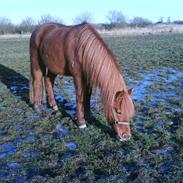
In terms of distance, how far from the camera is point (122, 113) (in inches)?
210

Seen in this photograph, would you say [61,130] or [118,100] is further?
[61,130]

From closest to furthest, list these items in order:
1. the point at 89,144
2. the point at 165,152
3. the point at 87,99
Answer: the point at 165,152
the point at 89,144
the point at 87,99

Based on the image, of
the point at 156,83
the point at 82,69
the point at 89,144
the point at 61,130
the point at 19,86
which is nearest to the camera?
the point at 89,144

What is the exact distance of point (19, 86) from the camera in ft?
35.4

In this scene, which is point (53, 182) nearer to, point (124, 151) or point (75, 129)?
point (124, 151)

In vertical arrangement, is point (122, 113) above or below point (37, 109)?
above

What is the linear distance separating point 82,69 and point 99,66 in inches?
22.9

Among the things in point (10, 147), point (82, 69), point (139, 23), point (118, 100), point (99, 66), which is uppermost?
point (139, 23)

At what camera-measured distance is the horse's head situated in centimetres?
527

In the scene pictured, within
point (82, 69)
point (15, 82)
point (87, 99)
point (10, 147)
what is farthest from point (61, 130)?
point (15, 82)

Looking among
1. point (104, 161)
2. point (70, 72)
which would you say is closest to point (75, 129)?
point (70, 72)

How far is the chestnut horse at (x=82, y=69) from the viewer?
17.8 feet

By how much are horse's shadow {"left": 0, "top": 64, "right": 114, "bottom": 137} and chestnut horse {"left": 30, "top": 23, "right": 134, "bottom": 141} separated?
278 mm

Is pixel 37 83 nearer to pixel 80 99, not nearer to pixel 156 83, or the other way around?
pixel 80 99
